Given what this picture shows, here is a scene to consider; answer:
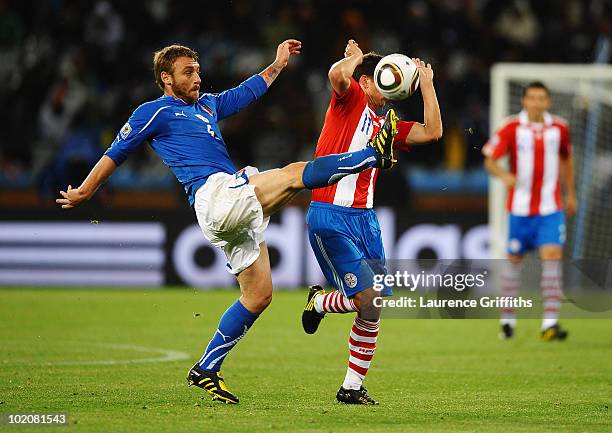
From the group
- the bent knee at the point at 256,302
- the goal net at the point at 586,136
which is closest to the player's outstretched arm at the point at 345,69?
the bent knee at the point at 256,302

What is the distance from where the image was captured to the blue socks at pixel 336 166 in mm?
7020

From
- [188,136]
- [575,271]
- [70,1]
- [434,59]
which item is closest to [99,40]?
[70,1]

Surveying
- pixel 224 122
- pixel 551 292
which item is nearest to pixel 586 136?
pixel 551 292

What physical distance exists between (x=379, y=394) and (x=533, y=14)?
43.5 feet

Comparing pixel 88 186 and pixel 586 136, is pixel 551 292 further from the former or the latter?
pixel 88 186

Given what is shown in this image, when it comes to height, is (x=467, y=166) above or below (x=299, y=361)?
above

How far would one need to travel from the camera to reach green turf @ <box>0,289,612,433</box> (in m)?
6.65

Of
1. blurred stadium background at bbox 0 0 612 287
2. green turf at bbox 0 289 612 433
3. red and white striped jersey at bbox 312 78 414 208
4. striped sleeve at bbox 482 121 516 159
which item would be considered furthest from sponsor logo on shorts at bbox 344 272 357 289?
blurred stadium background at bbox 0 0 612 287

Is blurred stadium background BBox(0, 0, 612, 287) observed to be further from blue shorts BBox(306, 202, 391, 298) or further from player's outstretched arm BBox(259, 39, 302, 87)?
blue shorts BBox(306, 202, 391, 298)

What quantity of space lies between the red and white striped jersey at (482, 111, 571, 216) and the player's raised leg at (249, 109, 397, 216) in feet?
17.8

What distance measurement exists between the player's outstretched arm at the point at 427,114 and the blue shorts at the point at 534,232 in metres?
4.70

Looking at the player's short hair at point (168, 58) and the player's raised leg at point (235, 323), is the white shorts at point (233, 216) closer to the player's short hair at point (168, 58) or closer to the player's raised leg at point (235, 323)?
the player's raised leg at point (235, 323)

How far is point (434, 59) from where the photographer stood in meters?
18.5

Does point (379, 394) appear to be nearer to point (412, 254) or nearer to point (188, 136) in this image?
point (188, 136)
